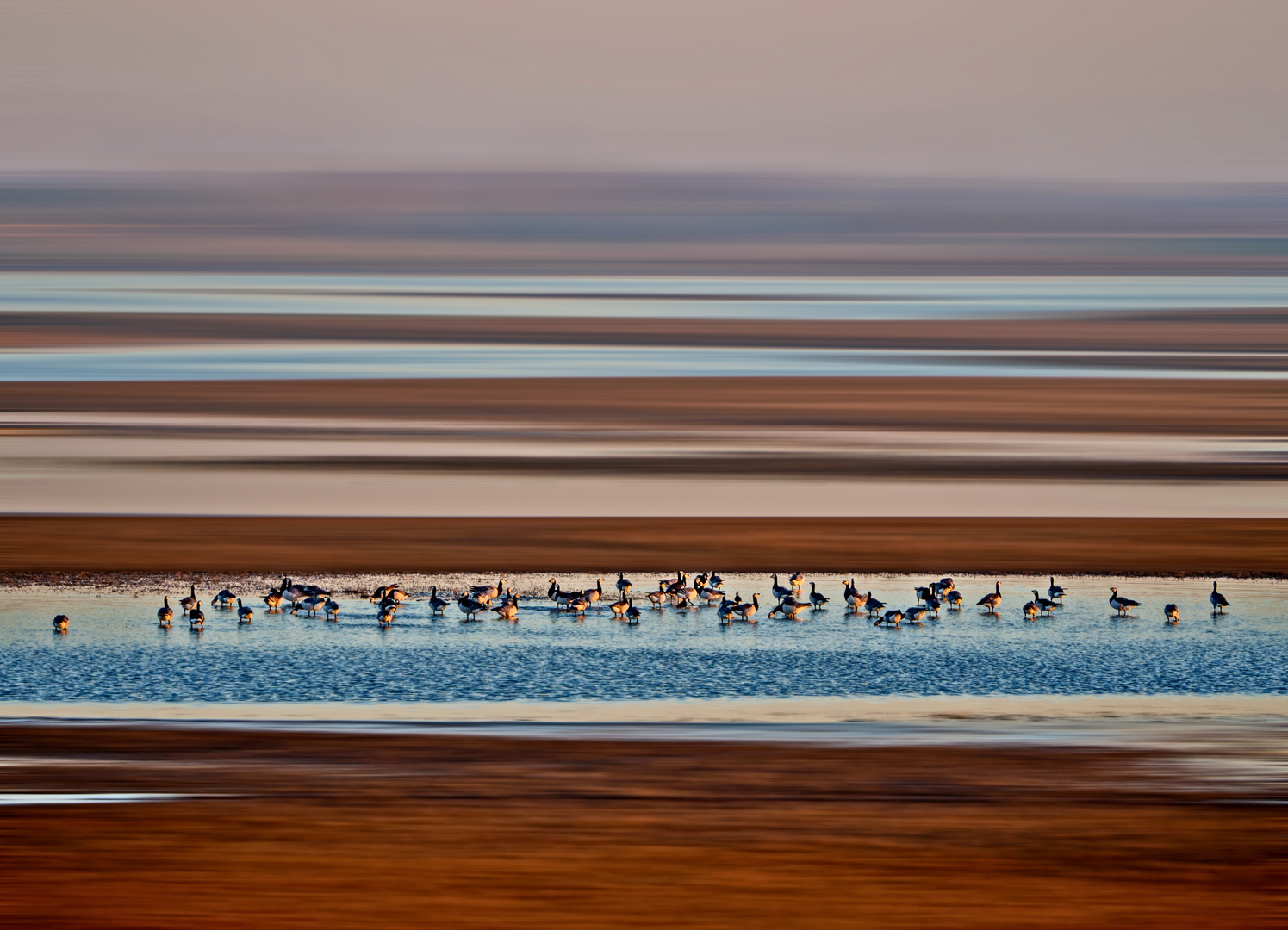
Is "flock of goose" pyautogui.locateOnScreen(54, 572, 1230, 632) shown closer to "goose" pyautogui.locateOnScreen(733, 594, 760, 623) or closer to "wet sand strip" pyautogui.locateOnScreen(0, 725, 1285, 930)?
"goose" pyautogui.locateOnScreen(733, 594, 760, 623)

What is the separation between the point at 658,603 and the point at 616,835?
29.0 feet

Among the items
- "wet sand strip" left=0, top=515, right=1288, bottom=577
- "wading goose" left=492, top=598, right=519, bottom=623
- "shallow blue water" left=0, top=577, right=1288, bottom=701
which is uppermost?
"wet sand strip" left=0, top=515, right=1288, bottom=577

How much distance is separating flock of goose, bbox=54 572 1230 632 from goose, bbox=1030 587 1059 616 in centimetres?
1

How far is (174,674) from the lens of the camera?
14.8 meters

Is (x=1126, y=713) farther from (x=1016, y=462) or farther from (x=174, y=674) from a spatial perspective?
(x=1016, y=462)

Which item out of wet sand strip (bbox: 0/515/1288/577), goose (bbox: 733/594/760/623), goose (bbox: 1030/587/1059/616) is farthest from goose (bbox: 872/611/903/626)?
wet sand strip (bbox: 0/515/1288/577)

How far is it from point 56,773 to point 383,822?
8.80ft

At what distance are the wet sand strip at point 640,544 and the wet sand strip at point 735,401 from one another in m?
10.3

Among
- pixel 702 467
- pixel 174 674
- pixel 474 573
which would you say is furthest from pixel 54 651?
pixel 702 467

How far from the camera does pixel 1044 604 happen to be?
60.3 ft

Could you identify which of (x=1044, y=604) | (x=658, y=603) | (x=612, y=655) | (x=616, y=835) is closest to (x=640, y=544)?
(x=658, y=603)

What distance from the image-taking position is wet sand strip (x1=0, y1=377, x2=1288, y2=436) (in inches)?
1385

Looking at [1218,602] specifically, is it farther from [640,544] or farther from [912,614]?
[640,544]

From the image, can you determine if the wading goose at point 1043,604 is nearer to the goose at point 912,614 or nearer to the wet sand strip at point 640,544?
the goose at point 912,614
